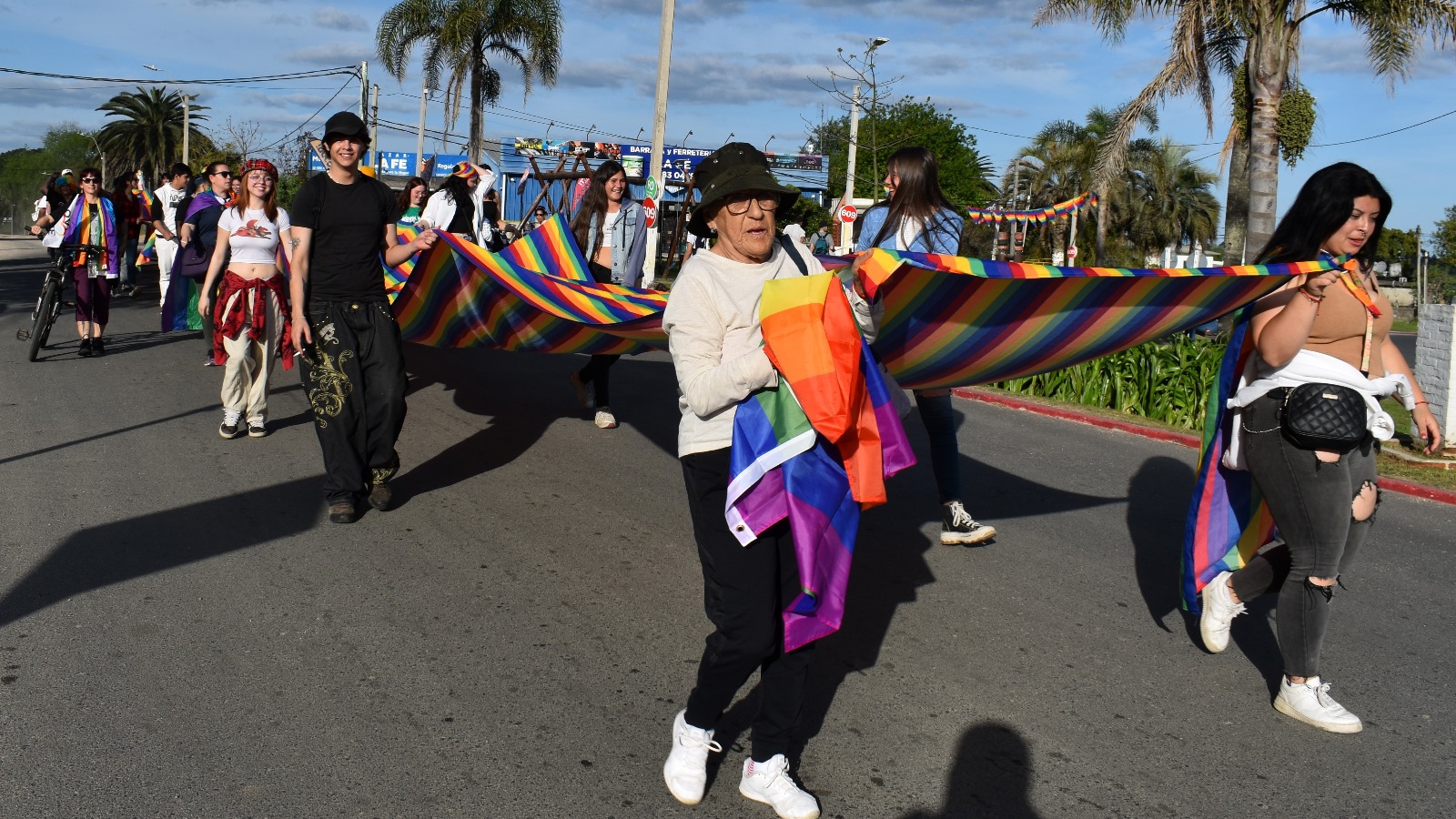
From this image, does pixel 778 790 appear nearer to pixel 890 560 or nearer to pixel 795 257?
pixel 795 257

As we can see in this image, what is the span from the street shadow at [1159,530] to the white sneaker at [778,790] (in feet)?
6.83

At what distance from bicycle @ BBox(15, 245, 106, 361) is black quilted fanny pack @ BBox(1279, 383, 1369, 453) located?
1072 cm

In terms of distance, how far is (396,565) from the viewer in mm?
5359

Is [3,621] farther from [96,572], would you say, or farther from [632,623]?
[632,623]

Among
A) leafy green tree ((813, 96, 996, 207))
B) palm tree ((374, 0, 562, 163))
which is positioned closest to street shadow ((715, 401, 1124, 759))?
palm tree ((374, 0, 562, 163))

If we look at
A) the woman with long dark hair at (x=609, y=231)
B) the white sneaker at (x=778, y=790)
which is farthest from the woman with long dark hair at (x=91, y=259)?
the white sneaker at (x=778, y=790)

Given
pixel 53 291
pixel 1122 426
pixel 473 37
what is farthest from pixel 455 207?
pixel 473 37

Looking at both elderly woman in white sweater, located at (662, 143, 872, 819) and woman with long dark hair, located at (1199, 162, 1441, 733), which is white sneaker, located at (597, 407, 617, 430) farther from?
elderly woman in white sweater, located at (662, 143, 872, 819)

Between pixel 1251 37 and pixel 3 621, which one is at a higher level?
pixel 1251 37

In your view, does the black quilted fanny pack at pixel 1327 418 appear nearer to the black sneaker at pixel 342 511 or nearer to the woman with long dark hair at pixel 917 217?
the woman with long dark hair at pixel 917 217

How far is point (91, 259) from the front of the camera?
1130 centimetres

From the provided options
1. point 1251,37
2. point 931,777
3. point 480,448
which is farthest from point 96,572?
point 1251,37

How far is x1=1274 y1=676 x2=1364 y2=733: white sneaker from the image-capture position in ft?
13.0

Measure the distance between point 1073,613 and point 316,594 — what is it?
318 cm
